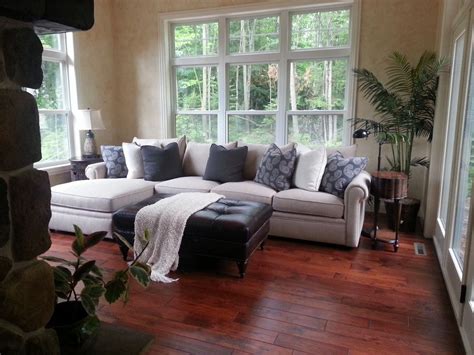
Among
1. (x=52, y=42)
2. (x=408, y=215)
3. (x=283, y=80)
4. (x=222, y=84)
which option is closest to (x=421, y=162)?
(x=408, y=215)

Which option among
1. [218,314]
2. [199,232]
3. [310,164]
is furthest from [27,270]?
[310,164]

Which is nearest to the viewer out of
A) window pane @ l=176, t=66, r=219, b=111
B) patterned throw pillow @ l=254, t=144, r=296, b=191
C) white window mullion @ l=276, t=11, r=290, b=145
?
patterned throw pillow @ l=254, t=144, r=296, b=191

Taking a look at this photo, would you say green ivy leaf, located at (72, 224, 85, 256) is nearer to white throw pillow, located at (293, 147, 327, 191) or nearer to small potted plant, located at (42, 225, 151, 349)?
small potted plant, located at (42, 225, 151, 349)

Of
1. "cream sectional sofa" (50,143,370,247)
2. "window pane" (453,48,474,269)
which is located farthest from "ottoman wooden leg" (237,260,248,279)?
"window pane" (453,48,474,269)

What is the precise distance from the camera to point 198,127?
5336 mm

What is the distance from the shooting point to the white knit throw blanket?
2.78 meters

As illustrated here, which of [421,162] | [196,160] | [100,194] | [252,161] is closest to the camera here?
[100,194]

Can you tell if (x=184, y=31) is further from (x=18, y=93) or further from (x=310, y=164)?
(x=18, y=93)

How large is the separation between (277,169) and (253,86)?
1.69 m

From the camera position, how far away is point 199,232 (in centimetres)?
275

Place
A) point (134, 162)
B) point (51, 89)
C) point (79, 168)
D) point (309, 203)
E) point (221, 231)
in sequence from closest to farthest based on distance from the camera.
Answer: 1. point (221, 231)
2. point (309, 203)
3. point (134, 162)
4. point (79, 168)
5. point (51, 89)

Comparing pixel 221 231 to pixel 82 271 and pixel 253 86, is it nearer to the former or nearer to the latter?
pixel 82 271

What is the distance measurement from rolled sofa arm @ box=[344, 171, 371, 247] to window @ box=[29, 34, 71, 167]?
3.65 meters

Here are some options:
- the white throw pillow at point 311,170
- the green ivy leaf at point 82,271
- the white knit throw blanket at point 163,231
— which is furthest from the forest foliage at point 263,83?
the green ivy leaf at point 82,271
